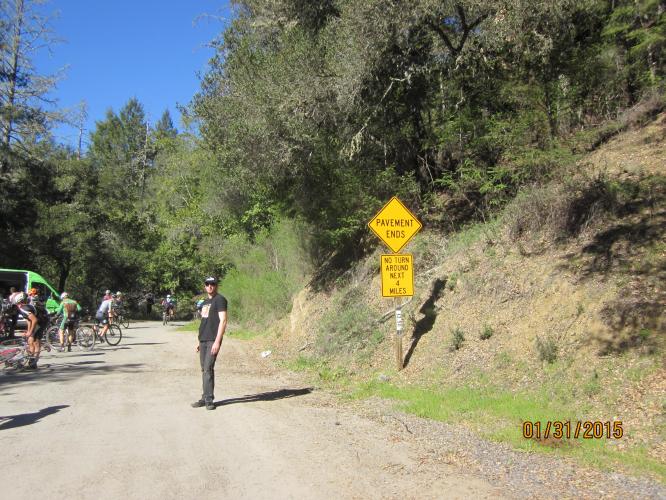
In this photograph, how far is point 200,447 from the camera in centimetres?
626

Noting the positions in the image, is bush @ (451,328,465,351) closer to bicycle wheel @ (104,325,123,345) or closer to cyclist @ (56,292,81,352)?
cyclist @ (56,292,81,352)

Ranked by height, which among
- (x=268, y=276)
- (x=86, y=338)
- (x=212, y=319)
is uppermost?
(x=268, y=276)

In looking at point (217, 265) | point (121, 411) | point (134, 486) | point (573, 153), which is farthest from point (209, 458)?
point (217, 265)

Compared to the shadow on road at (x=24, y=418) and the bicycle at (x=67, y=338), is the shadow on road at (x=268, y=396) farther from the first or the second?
the bicycle at (x=67, y=338)

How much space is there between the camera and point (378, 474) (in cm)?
535

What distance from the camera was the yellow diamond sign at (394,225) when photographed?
10.3 m

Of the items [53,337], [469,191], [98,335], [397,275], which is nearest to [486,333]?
[397,275]

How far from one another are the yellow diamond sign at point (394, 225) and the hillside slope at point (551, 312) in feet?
5.92

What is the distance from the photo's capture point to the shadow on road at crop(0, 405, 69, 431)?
732 centimetres

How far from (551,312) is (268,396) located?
5.05m

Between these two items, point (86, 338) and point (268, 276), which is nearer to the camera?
point (86, 338)

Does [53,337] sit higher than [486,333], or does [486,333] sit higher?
[486,333]

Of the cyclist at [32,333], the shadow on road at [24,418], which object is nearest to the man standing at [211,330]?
the shadow on road at [24,418]

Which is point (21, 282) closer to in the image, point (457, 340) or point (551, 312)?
point (457, 340)
